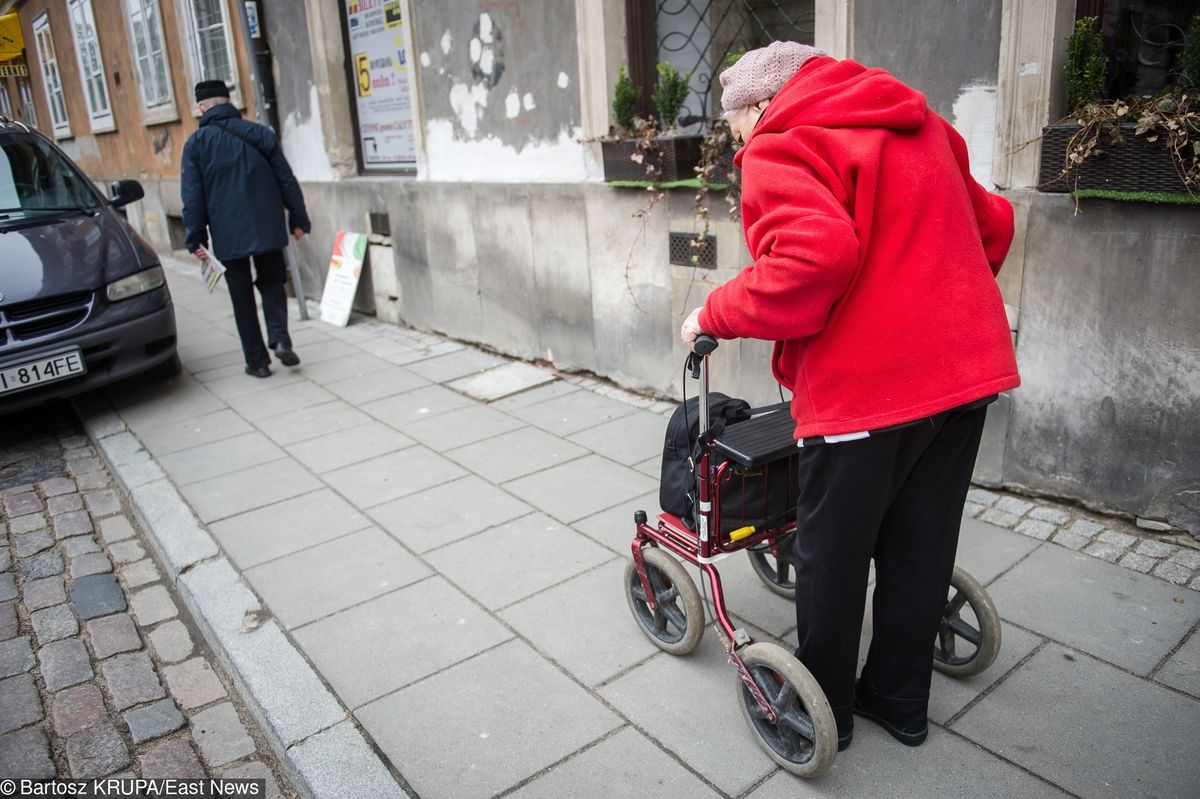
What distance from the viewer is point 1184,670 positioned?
9.30ft

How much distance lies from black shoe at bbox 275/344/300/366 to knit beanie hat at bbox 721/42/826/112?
5216 millimetres

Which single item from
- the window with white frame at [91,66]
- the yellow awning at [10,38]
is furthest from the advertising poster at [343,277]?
the yellow awning at [10,38]

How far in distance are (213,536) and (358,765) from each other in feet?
6.39

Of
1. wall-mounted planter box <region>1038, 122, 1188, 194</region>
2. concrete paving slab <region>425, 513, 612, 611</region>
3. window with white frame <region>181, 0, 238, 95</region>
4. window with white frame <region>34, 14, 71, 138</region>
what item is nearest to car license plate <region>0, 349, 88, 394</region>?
concrete paving slab <region>425, 513, 612, 611</region>

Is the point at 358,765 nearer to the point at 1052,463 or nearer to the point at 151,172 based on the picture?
the point at 1052,463

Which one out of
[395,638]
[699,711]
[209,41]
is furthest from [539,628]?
[209,41]

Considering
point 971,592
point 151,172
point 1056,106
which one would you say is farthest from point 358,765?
point 151,172

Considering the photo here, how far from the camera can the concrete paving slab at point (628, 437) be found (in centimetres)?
486

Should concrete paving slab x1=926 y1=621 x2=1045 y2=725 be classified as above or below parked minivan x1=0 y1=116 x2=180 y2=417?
below

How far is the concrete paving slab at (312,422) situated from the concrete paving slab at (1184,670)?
14.1 feet

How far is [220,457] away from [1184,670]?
4.64 meters

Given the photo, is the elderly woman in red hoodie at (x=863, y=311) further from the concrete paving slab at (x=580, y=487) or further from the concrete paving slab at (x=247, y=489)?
the concrete paving slab at (x=247, y=489)

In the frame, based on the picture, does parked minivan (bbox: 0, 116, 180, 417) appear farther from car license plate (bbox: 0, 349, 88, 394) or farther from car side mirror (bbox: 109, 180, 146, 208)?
car side mirror (bbox: 109, 180, 146, 208)

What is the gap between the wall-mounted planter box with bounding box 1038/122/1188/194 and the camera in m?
3.22
